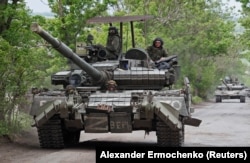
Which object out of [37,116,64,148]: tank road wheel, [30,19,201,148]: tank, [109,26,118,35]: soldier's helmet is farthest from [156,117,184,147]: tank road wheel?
[109,26,118,35]: soldier's helmet

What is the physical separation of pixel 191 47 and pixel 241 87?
638 cm

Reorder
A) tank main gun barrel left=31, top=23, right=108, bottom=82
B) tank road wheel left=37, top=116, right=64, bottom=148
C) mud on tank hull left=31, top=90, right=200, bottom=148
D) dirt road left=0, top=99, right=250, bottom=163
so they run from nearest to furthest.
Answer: tank main gun barrel left=31, top=23, right=108, bottom=82, dirt road left=0, top=99, right=250, bottom=163, mud on tank hull left=31, top=90, right=200, bottom=148, tank road wheel left=37, top=116, right=64, bottom=148

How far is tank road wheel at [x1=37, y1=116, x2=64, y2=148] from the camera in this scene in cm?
1395

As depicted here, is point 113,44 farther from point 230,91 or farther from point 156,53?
point 230,91

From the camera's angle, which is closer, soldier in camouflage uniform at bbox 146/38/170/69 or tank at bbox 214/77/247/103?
soldier in camouflage uniform at bbox 146/38/170/69

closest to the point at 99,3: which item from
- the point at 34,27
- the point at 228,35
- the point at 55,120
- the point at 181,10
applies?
the point at 55,120

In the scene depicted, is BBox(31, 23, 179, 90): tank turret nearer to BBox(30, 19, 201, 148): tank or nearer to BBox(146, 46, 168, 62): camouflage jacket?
BBox(30, 19, 201, 148): tank

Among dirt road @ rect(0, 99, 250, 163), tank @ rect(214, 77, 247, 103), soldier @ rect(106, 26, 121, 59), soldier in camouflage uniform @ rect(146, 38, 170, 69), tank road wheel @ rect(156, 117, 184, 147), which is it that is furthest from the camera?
tank @ rect(214, 77, 247, 103)

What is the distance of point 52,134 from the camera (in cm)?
1402

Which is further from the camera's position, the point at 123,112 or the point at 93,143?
the point at 93,143

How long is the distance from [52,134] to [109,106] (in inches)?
65.5

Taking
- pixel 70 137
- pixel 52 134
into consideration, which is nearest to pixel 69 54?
pixel 52 134

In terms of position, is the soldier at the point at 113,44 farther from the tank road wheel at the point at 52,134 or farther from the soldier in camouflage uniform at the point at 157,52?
the tank road wheel at the point at 52,134

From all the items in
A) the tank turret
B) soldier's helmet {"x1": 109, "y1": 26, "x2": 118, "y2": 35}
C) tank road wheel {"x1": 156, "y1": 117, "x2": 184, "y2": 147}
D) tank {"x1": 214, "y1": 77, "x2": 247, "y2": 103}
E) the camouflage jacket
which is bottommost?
tank {"x1": 214, "y1": 77, "x2": 247, "y2": 103}
